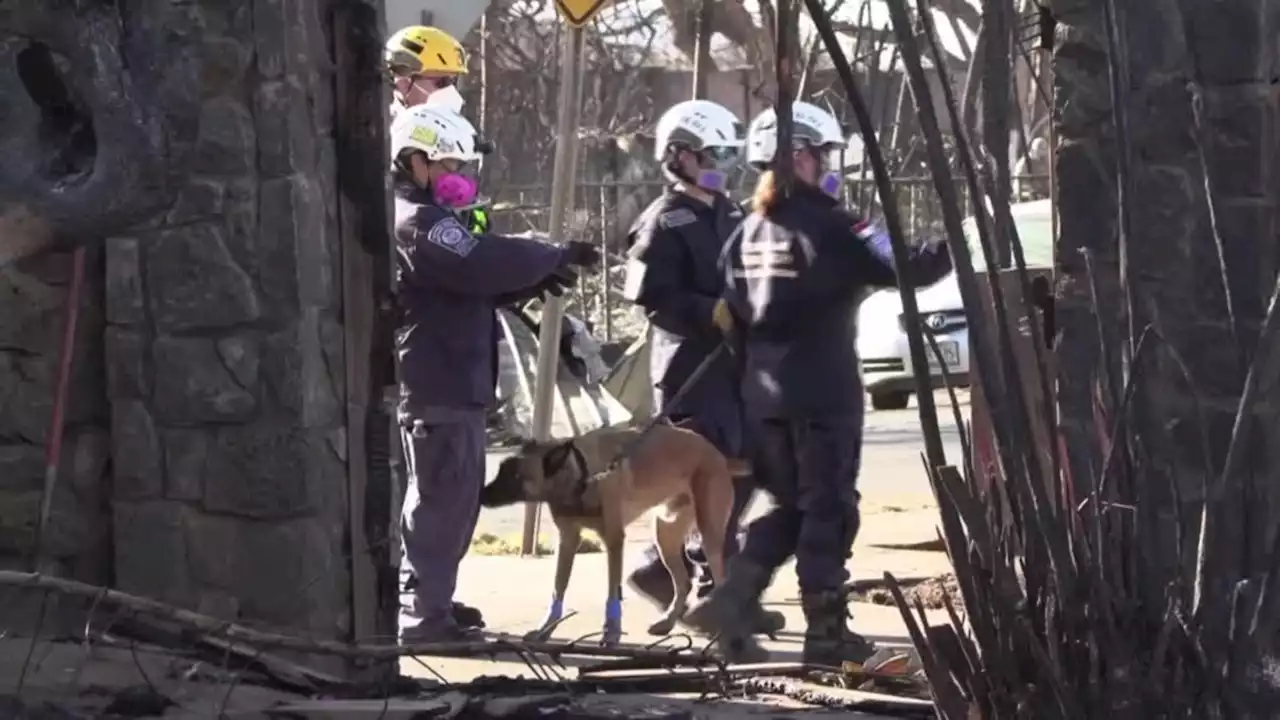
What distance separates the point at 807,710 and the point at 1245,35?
1.99 metres

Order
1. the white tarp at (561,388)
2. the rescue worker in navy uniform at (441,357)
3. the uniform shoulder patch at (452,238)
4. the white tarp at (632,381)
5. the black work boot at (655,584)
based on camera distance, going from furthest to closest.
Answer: the white tarp at (632,381), the white tarp at (561,388), the black work boot at (655,584), the rescue worker in navy uniform at (441,357), the uniform shoulder patch at (452,238)

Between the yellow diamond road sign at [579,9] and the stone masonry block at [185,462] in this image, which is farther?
the yellow diamond road sign at [579,9]

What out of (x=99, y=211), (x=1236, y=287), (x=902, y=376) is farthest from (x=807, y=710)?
(x=902, y=376)

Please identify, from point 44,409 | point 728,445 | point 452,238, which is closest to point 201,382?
point 44,409

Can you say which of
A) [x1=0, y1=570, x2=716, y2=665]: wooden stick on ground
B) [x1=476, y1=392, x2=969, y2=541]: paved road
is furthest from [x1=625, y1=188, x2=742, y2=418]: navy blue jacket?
[x1=0, y1=570, x2=716, y2=665]: wooden stick on ground

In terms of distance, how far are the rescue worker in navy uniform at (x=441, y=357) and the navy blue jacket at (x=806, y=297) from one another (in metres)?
0.58

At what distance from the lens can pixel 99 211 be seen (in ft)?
13.9

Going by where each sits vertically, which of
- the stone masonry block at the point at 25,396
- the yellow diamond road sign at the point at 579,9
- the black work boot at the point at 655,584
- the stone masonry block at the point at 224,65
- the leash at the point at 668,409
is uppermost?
the yellow diamond road sign at the point at 579,9

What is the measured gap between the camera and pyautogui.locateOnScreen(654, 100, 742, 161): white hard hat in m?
8.15

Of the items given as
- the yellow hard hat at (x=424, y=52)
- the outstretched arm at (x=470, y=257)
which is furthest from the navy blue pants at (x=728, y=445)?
the yellow hard hat at (x=424, y=52)

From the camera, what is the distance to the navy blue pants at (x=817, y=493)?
7223mm

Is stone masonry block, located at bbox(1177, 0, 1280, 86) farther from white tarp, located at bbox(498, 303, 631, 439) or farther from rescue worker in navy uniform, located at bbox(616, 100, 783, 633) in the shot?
white tarp, located at bbox(498, 303, 631, 439)

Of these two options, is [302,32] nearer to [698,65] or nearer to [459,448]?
[459,448]

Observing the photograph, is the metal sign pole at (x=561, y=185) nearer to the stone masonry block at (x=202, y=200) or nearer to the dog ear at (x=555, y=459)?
the dog ear at (x=555, y=459)
